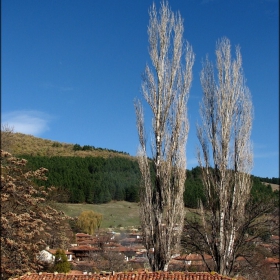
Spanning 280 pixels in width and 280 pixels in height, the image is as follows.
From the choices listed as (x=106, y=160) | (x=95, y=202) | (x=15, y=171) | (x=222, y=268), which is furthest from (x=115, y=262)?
(x=106, y=160)

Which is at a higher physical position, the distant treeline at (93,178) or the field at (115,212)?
the distant treeline at (93,178)

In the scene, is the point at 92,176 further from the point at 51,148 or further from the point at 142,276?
the point at 142,276

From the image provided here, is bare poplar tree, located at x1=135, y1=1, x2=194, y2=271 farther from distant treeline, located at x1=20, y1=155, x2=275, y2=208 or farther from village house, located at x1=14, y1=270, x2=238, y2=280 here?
distant treeline, located at x1=20, y1=155, x2=275, y2=208

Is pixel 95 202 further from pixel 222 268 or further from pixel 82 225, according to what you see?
pixel 222 268

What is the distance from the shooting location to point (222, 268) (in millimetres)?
11484

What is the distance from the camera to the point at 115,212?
52750mm

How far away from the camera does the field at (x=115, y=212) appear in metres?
49.5

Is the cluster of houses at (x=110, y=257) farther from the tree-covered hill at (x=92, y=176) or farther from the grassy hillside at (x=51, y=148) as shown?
the grassy hillside at (x=51, y=148)

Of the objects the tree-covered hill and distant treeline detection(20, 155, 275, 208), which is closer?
the tree-covered hill

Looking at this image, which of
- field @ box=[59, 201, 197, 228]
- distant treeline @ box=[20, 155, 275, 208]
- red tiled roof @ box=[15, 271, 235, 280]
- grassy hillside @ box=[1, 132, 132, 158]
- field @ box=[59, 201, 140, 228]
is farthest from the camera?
grassy hillside @ box=[1, 132, 132, 158]

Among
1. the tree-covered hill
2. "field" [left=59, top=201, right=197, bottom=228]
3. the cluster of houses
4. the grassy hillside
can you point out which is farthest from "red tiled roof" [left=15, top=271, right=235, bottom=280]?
the grassy hillside

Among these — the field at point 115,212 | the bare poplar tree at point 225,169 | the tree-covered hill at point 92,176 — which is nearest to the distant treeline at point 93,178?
the tree-covered hill at point 92,176

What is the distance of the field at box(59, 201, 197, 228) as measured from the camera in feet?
163

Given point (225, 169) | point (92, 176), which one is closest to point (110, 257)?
point (225, 169)
